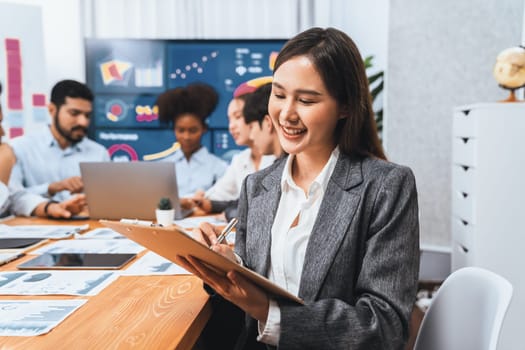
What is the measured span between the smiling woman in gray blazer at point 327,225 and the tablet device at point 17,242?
84cm

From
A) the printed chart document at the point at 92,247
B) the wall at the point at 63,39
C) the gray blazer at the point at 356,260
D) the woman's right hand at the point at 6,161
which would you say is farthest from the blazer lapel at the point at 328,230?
the wall at the point at 63,39

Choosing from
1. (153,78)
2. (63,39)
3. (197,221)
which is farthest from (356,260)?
(63,39)

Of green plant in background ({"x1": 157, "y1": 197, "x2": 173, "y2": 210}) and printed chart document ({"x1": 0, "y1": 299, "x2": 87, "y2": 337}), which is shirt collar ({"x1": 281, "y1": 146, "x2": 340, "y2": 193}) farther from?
green plant in background ({"x1": 157, "y1": 197, "x2": 173, "y2": 210})

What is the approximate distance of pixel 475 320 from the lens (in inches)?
44.1

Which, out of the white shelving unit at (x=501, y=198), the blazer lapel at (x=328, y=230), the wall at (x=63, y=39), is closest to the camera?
the blazer lapel at (x=328, y=230)

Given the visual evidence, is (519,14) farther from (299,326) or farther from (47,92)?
(47,92)

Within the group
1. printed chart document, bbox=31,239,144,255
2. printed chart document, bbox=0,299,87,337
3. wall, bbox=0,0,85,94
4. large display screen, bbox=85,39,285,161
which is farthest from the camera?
wall, bbox=0,0,85,94

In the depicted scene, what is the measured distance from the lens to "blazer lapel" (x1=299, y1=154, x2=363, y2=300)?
3.76 ft

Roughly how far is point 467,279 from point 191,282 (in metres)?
0.71

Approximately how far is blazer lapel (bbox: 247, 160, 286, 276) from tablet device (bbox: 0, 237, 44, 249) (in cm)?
92

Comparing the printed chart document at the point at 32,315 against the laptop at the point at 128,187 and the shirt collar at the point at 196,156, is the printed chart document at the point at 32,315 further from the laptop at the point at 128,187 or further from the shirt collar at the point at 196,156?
the shirt collar at the point at 196,156

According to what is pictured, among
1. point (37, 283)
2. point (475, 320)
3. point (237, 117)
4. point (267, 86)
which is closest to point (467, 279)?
point (475, 320)

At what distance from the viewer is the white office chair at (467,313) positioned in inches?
41.2

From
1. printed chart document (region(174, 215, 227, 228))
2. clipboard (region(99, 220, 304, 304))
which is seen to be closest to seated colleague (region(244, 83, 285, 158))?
printed chart document (region(174, 215, 227, 228))
